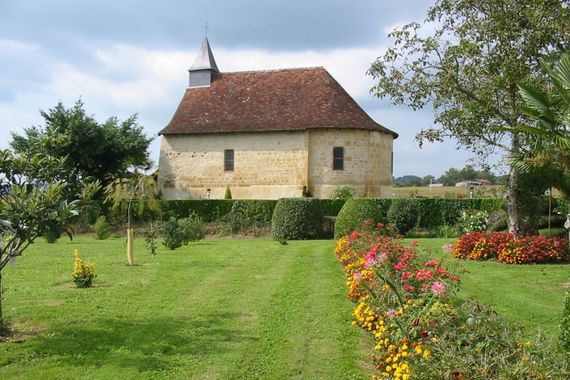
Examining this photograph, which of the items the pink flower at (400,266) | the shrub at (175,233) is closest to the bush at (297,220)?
the shrub at (175,233)

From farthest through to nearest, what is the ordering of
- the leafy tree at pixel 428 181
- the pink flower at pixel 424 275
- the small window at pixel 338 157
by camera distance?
the leafy tree at pixel 428 181, the small window at pixel 338 157, the pink flower at pixel 424 275

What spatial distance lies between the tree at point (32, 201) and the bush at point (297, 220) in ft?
46.5

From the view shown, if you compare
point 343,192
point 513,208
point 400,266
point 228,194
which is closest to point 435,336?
point 400,266

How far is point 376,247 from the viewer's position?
30.9ft

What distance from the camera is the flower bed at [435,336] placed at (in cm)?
467

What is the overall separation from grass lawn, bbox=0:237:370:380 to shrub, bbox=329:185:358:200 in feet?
49.1

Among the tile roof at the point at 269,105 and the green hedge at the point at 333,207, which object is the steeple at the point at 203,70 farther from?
the green hedge at the point at 333,207

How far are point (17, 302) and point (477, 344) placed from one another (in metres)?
6.80

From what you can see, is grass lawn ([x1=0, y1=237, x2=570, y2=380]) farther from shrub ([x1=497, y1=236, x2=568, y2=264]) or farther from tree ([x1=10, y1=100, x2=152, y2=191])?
tree ([x1=10, y1=100, x2=152, y2=191])

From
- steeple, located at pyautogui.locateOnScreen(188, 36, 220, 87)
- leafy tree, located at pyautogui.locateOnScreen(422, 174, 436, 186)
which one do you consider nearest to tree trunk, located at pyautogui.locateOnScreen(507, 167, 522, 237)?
steeple, located at pyautogui.locateOnScreen(188, 36, 220, 87)

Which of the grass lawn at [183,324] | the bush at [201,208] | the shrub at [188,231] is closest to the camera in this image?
the grass lawn at [183,324]

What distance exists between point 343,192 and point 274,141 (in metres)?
5.01

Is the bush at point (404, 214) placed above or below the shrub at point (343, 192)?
below

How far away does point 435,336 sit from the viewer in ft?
18.1
